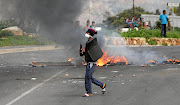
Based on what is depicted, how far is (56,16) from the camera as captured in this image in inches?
710

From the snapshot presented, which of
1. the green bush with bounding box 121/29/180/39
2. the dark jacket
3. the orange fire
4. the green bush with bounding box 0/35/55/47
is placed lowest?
the green bush with bounding box 0/35/55/47

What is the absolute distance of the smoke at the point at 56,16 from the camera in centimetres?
1706

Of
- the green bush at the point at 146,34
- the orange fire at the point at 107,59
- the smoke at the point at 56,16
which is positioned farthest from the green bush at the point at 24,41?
the orange fire at the point at 107,59

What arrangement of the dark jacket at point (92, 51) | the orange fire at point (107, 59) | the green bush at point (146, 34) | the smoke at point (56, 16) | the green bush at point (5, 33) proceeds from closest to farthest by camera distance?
the dark jacket at point (92, 51) → the smoke at point (56, 16) → the orange fire at point (107, 59) → the green bush at point (146, 34) → the green bush at point (5, 33)

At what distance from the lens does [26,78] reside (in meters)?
13.7

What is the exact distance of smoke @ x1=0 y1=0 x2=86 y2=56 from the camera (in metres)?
17.1

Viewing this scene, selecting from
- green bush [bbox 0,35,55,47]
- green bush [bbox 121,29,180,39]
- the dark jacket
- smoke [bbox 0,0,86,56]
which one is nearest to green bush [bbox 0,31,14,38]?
green bush [bbox 0,35,55,47]

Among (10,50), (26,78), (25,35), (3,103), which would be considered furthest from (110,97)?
(25,35)

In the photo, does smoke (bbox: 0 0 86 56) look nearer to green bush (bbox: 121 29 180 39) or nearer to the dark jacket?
the dark jacket

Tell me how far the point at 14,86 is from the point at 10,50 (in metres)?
17.2

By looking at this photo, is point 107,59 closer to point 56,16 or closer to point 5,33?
point 56,16

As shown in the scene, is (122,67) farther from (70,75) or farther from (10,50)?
(10,50)

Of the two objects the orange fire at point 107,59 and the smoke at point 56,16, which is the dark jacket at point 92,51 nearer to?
the smoke at point 56,16

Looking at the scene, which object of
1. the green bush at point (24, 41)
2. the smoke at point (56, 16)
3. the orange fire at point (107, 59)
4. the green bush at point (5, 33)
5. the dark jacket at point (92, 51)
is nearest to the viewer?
the dark jacket at point (92, 51)
